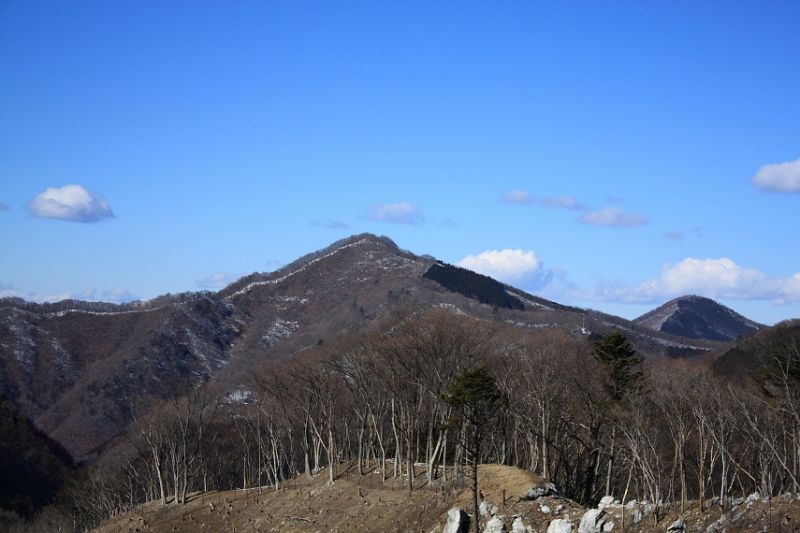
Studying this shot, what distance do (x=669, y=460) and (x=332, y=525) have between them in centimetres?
2303

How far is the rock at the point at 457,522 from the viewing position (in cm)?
4353

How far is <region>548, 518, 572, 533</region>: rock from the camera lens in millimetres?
38481

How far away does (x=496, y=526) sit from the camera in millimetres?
41688

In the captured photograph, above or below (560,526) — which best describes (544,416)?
above

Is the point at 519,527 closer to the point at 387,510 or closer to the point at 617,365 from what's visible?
the point at 387,510

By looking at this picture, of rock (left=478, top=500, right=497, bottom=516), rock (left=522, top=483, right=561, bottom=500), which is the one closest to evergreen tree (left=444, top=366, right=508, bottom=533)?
rock (left=478, top=500, right=497, bottom=516)

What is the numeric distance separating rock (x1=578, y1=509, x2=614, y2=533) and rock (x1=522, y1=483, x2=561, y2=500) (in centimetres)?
485

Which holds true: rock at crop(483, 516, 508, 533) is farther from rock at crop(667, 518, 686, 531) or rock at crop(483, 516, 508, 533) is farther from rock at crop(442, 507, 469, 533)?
rock at crop(667, 518, 686, 531)

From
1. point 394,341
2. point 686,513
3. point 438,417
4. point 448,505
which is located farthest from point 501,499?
point 394,341

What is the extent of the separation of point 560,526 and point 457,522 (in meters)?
6.42

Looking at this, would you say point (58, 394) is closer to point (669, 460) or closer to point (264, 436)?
point (264, 436)

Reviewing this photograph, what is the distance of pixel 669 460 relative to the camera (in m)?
60.0

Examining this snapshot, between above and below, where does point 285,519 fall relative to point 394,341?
below

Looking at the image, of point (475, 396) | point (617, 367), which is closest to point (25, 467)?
point (617, 367)
